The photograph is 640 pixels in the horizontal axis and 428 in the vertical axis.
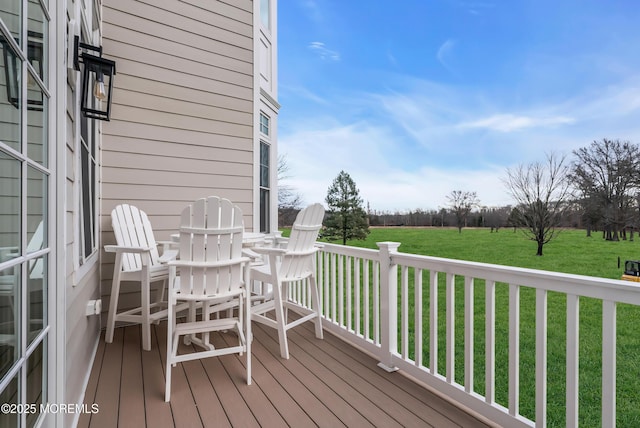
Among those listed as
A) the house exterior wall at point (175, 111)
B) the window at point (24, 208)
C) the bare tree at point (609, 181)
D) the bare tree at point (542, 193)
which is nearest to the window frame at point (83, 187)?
the house exterior wall at point (175, 111)

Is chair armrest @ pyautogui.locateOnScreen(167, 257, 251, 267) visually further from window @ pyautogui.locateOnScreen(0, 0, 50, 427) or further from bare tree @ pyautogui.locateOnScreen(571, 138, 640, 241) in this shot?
bare tree @ pyautogui.locateOnScreen(571, 138, 640, 241)

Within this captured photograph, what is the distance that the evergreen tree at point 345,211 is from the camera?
19031 mm

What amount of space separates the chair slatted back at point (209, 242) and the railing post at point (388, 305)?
110 cm

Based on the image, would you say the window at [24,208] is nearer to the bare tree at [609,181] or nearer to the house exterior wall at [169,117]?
the house exterior wall at [169,117]

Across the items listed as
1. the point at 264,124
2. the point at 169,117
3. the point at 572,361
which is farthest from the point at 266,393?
the point at 264,124

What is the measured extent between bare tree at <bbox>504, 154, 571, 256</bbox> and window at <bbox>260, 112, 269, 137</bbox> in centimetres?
1419

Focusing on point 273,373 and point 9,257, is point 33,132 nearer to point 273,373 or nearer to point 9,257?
point 9,257

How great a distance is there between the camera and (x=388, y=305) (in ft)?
8.34

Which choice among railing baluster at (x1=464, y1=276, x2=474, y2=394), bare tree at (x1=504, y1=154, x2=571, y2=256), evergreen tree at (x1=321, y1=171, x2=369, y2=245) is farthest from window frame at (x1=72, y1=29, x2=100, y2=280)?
bare tree at (x1=504, y1=154, x2=571, y2=256)

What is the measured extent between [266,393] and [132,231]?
2149mm

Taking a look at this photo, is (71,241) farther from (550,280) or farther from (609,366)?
(609,366)

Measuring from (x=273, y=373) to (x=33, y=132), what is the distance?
203 cm

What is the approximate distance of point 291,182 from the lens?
17.8m

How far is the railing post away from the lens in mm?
2525
